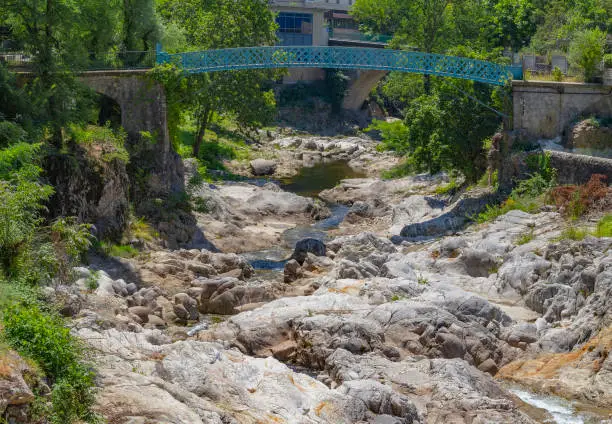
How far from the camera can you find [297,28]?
270 feet

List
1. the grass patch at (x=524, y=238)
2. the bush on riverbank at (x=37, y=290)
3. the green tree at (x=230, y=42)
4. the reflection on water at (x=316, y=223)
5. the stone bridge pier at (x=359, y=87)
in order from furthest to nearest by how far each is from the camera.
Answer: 1. the stone bridge pier at (x=359, y=87)
2. the green tree at (x=230, y=42)
3. the reflection on water at (x=316, y=223)
4. the grass patch at (x=524, y=238)
5. the bush on riverbank at (x=37, y=290)

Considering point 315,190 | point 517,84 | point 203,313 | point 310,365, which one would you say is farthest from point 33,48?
point 315,190

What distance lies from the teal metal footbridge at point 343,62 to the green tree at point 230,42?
5838 mm

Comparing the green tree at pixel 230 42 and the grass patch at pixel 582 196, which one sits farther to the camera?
the green tree at pixel 230 42

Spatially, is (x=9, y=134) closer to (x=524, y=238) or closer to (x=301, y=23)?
(x=524, y=238)

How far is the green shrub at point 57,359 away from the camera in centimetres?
1695

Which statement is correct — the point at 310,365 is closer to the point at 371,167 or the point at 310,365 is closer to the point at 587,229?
the point at 587,229

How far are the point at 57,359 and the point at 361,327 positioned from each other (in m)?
9.78

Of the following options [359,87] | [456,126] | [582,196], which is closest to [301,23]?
[359,87]

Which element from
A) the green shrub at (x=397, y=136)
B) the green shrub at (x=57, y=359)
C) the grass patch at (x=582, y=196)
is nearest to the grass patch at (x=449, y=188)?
the green shrub at (x=397, y=136)

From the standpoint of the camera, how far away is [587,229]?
3309 cm

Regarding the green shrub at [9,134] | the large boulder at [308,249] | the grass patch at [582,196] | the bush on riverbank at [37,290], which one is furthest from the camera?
the large boulder at [308,249]

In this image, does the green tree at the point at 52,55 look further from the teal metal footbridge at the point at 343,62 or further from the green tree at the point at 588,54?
the green tree at the point at 588,54

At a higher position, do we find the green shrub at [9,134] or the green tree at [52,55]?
the green tree at [52,55]
